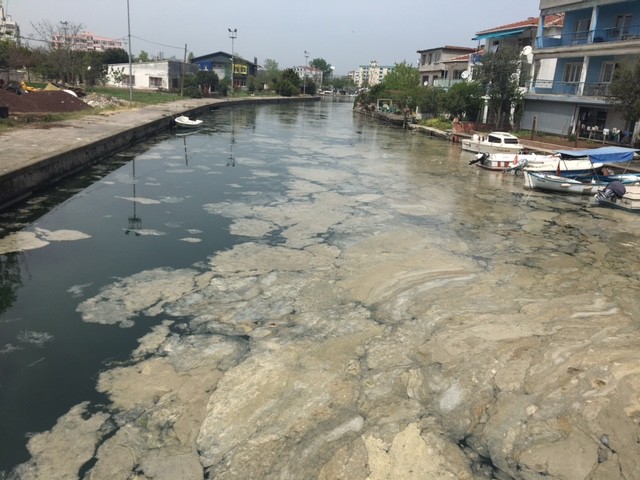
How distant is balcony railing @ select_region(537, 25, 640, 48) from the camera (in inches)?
948

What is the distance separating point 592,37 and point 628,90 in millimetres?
7308

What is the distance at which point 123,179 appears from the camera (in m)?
16.9

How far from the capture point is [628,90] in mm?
19719

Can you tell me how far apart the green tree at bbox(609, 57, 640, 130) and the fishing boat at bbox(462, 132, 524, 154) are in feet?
15.0

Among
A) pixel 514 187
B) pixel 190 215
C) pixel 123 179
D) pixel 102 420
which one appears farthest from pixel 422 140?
pixel 102 420

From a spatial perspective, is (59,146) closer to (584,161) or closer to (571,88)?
(584,161)

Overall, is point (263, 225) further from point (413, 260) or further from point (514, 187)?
point (514, 187)

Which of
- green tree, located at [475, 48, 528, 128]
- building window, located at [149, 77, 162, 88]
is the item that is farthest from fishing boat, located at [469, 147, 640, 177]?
building window, located at [149, 77, 162, 88]

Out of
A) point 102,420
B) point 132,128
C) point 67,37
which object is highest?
point 67,37

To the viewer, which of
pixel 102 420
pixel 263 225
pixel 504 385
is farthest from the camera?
pixel 263 225

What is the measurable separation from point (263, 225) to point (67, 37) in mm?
46915

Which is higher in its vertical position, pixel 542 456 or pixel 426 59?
pixel 426 59

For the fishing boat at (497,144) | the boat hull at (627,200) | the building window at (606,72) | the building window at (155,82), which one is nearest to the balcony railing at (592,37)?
the building window at (606,72)

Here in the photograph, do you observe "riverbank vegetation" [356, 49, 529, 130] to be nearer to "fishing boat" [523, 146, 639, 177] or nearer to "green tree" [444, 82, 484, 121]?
"green tree" [444, 82, 484, 121]
